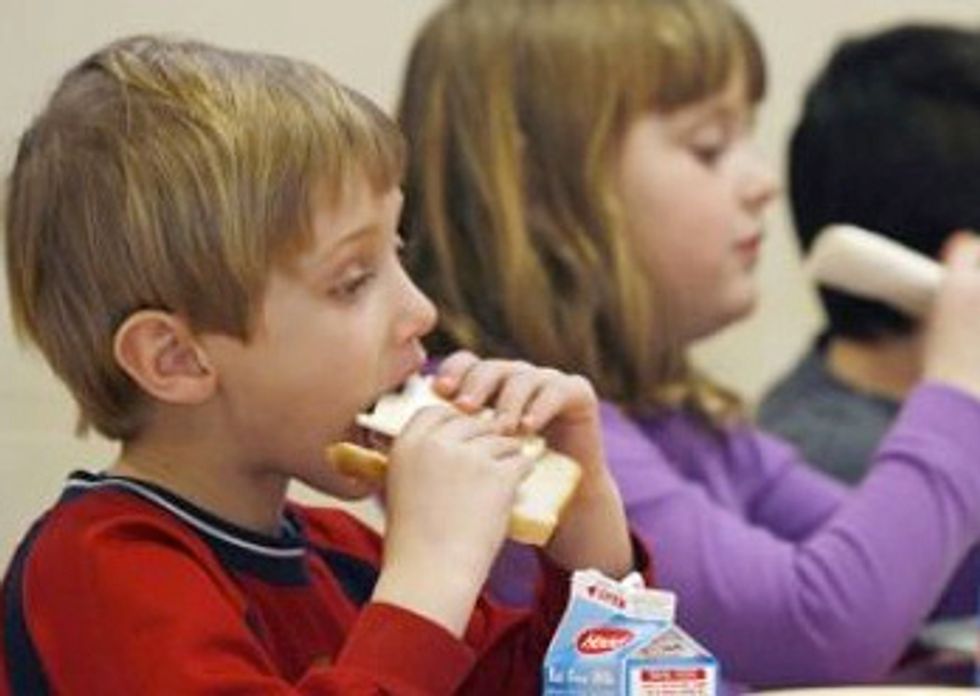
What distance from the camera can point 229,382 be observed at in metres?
0.86

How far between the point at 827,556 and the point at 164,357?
0.52 m

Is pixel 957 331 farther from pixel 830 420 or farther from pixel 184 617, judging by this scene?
pixel 184 617

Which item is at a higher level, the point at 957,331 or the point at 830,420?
the point at 957,331

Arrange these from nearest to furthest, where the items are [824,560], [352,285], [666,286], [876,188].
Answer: [352,285] → [824,560] → [666,286] → [876,188]

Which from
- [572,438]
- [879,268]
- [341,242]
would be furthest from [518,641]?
[879,268]

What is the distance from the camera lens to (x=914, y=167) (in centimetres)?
155

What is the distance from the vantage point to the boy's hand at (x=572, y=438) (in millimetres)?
912

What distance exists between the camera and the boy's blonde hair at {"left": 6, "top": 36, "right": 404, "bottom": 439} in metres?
0.83

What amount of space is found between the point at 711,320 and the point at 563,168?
0.52 feet

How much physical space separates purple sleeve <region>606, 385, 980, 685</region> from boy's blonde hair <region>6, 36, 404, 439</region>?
430 mm

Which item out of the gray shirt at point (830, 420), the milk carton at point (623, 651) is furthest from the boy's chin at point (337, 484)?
the gray shirt at point (830, 420)

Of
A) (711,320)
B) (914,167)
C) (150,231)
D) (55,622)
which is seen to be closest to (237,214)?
(150,231)

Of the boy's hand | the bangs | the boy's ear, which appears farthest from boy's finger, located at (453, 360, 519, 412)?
the bangs

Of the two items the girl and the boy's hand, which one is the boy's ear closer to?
the boy's hand
